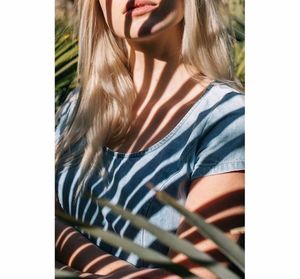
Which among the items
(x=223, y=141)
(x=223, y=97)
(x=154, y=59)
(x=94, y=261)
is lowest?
(x=94, y=261)

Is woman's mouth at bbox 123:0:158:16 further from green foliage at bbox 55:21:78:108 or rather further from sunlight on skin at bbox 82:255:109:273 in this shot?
sunlight on skin at bbox 82:255:109:273

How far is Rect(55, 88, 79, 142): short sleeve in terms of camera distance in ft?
5.45

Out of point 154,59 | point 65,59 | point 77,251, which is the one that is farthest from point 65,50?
point 77,251

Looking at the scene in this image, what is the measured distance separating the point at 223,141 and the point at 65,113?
1.51 feet

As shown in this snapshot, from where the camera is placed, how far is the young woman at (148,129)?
4.86 ft

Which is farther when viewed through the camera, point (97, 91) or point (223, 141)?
point (97, 91)

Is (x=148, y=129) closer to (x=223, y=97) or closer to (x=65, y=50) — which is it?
(x=223, y=97)

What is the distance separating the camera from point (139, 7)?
1.58m

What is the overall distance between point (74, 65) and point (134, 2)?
238 millimetres

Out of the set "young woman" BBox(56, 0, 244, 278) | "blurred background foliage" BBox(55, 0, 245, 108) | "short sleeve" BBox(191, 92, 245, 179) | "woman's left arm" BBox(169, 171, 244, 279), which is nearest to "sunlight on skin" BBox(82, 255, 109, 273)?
"young woman" BBox(56, 0, 244, 278)

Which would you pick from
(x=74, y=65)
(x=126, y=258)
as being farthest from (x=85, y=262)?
(x=74, y=65)
